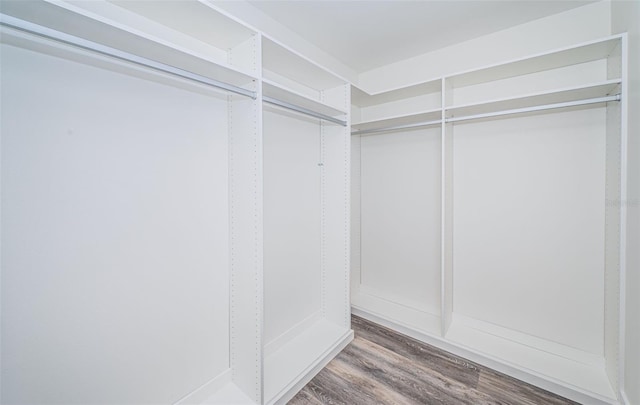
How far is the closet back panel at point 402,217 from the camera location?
2719 mm

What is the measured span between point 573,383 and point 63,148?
10.4 feet

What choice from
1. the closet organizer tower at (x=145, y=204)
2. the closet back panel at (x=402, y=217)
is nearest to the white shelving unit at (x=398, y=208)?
the closet back panel at (x=402, y=217)

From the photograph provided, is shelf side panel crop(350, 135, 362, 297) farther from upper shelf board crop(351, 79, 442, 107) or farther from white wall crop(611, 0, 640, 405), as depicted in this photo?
white wall crop(611, 0, 640, 405)

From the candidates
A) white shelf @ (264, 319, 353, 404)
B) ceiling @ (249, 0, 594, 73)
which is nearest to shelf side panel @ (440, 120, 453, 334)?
ceiling @ (249, 0, 594, 73)

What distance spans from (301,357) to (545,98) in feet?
8.50

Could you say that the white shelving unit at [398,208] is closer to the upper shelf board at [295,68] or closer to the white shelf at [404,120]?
the white shelf at [404,120]

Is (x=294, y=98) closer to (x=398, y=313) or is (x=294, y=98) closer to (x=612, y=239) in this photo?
(x=398, y=313)

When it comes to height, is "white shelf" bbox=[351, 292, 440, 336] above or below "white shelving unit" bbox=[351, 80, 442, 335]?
below

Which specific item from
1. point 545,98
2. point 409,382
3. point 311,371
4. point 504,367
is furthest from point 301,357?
point 545,98

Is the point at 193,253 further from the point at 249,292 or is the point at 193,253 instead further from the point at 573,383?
the point at 573,383

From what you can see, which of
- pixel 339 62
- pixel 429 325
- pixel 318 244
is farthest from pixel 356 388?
pixel 339 62

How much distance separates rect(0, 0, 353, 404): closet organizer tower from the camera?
1.10 metres

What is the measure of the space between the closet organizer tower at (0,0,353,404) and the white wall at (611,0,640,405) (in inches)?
69.2

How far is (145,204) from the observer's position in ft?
4.75
